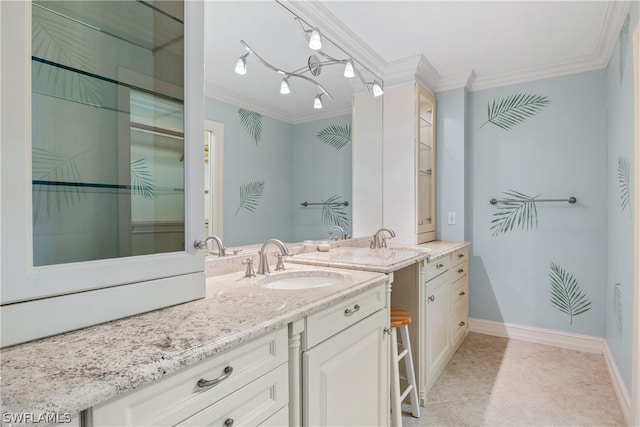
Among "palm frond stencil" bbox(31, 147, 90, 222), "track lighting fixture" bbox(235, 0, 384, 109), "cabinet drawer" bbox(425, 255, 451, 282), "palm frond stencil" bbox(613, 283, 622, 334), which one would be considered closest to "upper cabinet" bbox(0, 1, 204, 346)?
"palm frond stencil" bbox(31, 147, 90, 222)

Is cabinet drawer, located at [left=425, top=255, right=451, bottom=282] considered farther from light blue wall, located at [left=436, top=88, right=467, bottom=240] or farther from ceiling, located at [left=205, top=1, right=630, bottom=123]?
ceiling, located at [left=205, top=1, right=630, bottom=123]

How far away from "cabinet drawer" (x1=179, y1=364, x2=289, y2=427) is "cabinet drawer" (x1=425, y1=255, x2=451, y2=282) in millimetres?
1320

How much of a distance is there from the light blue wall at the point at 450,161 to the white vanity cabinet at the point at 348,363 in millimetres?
1805

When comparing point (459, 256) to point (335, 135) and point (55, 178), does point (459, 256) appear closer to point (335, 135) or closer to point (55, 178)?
point (335, 135)

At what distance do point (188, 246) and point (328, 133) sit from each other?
4.63 feet

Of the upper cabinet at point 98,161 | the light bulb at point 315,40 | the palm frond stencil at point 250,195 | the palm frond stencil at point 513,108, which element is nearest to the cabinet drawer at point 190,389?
the upper cabinet at point 98,161

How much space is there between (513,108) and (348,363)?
2.75 metres

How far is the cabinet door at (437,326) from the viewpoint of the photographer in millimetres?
2094

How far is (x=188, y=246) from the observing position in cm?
109

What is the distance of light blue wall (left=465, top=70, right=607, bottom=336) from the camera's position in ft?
8.68

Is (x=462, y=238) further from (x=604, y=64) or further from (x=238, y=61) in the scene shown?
(x=238, y=61)

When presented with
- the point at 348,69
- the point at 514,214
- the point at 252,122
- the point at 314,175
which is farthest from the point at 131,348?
the point at 514,214

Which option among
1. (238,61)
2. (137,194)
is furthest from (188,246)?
(238,61)

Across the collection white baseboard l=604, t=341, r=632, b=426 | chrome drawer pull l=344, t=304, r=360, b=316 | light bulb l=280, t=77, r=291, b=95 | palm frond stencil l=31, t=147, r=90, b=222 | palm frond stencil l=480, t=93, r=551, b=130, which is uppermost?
palm frond stencil l=480, t=93, r=551, b=130
